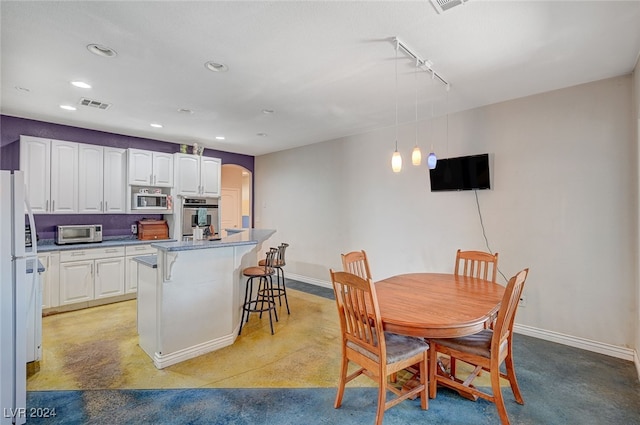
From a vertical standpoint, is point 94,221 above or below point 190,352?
above

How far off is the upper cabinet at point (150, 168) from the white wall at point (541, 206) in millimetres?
3314

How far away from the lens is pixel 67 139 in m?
4.53

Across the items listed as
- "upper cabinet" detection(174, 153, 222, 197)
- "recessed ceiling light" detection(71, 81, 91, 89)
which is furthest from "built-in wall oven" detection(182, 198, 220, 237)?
"recessed ceiling light" detection(71, 81, 91, 89)

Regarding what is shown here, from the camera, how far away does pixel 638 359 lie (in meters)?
2.63

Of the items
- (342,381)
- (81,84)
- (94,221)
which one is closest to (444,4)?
(342,381)

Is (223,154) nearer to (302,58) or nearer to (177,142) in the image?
(177,142)

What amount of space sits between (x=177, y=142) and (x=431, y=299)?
5263mm

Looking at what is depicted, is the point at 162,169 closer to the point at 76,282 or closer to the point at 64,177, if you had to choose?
the point at 64,177

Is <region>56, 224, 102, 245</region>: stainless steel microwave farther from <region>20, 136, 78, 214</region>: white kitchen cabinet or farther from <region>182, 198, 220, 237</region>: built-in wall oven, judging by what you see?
<region>182, 198, 220, 237</region>: built-in wall oven

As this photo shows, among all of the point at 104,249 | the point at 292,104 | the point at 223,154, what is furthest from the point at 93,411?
the point at 223,154

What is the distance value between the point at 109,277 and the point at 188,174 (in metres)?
2.08

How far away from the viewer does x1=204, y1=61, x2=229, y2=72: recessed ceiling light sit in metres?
2.63

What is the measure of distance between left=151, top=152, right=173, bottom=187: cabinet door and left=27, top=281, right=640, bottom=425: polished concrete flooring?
104 inches

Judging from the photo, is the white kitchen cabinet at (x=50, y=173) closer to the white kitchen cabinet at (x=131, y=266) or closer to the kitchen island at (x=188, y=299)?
the white kitchen cabinet at (x=131, y=266)
